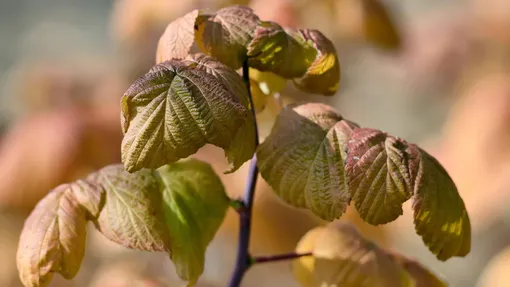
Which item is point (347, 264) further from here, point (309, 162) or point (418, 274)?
point (309, 162)

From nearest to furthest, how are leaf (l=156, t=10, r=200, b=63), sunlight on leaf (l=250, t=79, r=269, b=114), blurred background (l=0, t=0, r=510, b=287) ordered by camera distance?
leaf (l=156, t=10, r=200, b=63), sunlight on leaf (l=250, t=79, r=269, b=114), blurred background (l=0, t=0, r=510, b=287)

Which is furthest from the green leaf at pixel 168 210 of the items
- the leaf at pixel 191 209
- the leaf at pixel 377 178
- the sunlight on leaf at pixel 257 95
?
the leaf at pixel 377 178

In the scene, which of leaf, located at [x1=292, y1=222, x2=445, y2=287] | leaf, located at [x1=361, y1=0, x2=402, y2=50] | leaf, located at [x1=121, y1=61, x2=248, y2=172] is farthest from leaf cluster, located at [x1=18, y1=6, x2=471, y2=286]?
leaf, located at [x1=361, y1=0, x2=402, y2=50]

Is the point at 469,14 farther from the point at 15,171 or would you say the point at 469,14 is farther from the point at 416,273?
the point at 416,273

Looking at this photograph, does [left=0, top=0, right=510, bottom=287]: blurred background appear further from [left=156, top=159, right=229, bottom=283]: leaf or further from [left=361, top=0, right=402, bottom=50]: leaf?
[left=156, top=159, right=229, bottom=283]: leaf

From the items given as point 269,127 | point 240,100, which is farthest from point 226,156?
point 269,127

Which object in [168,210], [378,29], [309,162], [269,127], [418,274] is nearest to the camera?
[309,162]
